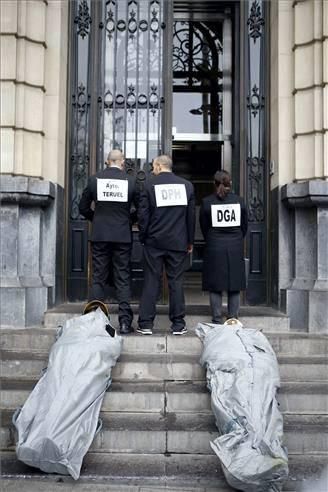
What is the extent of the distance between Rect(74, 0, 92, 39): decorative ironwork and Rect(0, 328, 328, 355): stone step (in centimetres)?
433

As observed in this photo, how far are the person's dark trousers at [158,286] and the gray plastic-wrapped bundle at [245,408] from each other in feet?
2.17

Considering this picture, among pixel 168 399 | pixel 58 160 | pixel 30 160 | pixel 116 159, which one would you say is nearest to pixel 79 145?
pixel 58 160

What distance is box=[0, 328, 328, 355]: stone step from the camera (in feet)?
17.7

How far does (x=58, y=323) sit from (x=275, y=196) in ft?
10.6

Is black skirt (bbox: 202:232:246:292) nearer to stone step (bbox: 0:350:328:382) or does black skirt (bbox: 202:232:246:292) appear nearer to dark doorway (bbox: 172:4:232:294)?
stone step (bbox: 0:350:328:382)

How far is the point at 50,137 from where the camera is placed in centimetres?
683

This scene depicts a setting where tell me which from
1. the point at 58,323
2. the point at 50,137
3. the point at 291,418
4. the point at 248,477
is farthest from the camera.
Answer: the point at 50,137

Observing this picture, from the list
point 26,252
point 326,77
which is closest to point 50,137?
point 26,252

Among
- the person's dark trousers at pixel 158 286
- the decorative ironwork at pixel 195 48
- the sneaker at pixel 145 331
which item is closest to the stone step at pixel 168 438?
the sneaker at pixel 145 331

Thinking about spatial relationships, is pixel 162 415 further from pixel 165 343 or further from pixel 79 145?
pixel 79 145

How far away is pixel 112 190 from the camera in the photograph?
18.7ft

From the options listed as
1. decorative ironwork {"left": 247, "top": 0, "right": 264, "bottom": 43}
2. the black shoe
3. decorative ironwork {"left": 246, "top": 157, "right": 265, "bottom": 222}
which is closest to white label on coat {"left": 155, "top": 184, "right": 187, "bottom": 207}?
the black shoe

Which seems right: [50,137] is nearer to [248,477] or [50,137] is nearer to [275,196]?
[275,196]

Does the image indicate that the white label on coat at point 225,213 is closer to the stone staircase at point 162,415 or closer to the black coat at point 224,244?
the black coat at point 224,244
